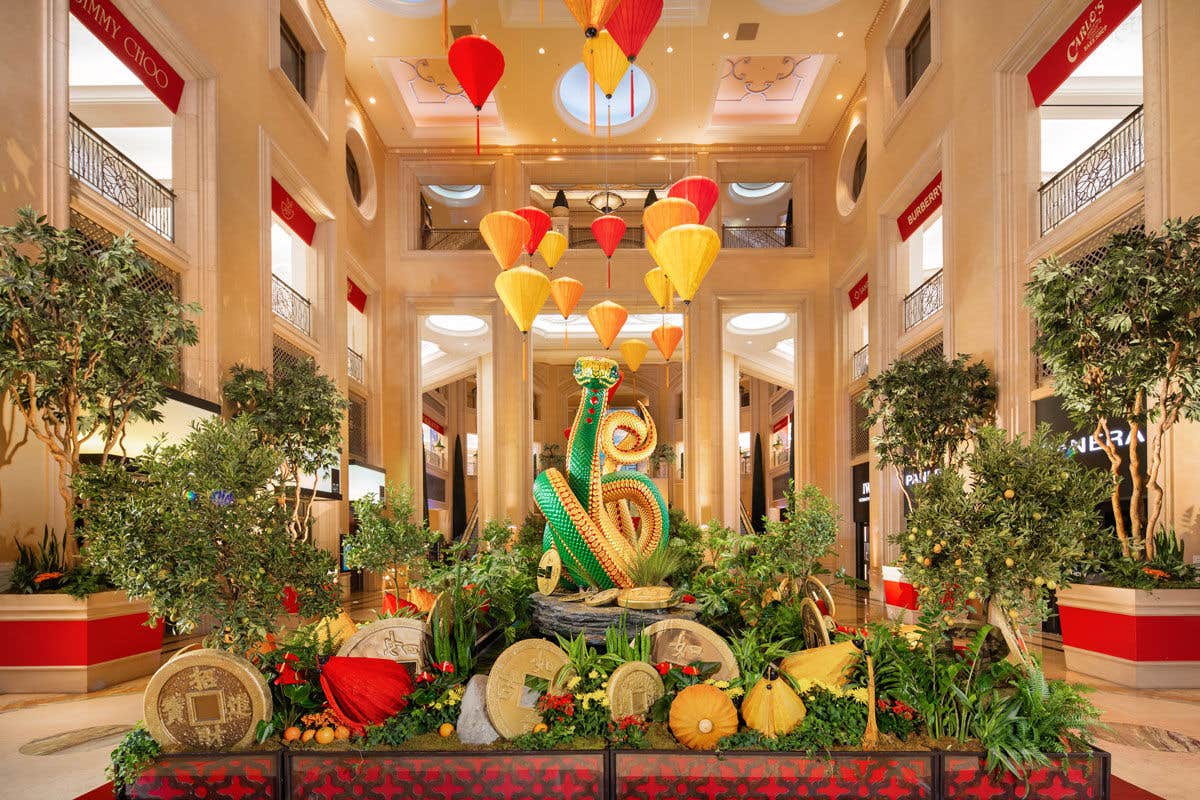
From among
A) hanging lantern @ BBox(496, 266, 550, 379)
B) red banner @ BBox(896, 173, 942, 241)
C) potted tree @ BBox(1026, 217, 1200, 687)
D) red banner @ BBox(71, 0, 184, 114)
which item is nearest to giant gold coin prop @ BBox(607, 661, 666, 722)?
potted tree @ BBox(1026, 217, 1200, 687)

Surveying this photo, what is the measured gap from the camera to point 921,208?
1130cm

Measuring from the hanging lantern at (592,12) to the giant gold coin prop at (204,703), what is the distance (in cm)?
467

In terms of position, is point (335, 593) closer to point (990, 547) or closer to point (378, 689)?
point (378, 689)

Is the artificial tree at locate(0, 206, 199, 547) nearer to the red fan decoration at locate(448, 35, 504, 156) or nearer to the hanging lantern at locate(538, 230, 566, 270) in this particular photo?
the red fan decoration at locate(448, 35, 504, 156)

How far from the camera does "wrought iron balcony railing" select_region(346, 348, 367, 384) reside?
48.3 ft

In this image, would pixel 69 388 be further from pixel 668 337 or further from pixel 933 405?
pixel 668 337

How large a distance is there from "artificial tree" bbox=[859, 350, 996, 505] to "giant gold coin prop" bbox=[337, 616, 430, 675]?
20.9ft

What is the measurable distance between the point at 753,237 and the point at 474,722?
688 inches

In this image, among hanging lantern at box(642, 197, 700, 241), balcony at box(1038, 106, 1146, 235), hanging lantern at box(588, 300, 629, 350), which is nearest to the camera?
balcony at box(1038, 106, 1146, 235)

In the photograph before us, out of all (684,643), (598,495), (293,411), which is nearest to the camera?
(684,643)

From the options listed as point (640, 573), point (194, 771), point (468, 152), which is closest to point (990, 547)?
point (640, 573)

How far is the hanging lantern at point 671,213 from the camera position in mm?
8469

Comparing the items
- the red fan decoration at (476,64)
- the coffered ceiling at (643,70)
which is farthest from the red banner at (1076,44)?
the red fan decoration at (476,64)

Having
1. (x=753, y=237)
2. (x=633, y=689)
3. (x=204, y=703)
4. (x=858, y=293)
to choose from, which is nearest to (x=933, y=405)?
(x=858, y=293)
